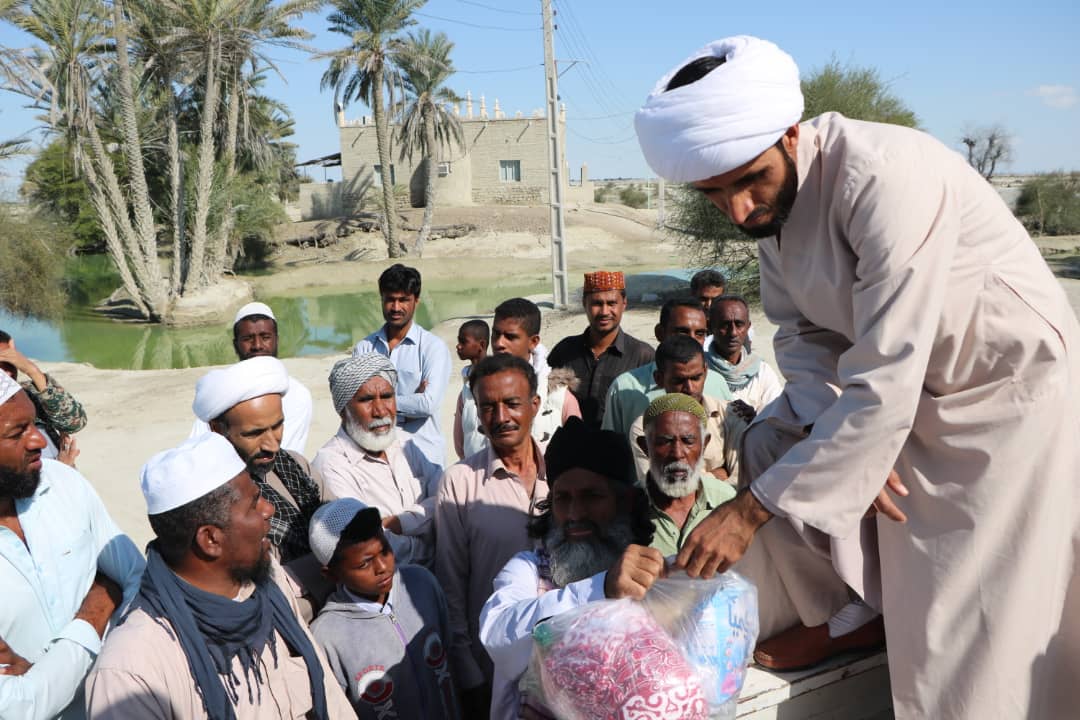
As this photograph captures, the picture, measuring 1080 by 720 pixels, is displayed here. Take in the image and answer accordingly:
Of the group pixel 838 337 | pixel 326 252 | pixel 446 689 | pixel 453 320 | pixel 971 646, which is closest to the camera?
pixel 971 646

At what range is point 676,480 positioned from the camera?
3.26 metres

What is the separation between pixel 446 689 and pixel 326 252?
4044cm

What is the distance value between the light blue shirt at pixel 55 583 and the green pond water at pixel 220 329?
63.9ft

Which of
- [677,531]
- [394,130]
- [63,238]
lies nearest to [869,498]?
[677,531]

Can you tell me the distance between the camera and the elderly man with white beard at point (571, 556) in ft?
6.14

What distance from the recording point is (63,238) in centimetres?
2645

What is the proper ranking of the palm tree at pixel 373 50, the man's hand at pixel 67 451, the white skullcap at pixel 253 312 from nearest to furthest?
the man's hand at pixel 67 451
the white skullcap at pixel 253 312
the palm tree at pixel 373 50

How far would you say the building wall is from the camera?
48469 mm

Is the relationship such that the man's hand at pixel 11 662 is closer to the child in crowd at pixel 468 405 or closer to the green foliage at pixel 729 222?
the child in crowd at pixel 468 405

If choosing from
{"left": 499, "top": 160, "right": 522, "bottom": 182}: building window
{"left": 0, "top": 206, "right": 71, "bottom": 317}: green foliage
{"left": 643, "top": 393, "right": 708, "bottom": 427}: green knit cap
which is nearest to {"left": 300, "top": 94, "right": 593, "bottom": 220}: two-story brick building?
{"left": 499, "top": 160, "right": 522, "bottom": 182}: building window

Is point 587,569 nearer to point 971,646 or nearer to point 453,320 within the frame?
point 971,646

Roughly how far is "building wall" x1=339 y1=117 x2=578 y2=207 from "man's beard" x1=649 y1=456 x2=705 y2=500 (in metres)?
46.6

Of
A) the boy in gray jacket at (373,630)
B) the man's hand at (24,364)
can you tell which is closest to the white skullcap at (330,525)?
the boy in gray jacket at (373,630)

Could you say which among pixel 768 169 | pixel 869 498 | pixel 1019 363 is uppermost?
pixel 768 169
